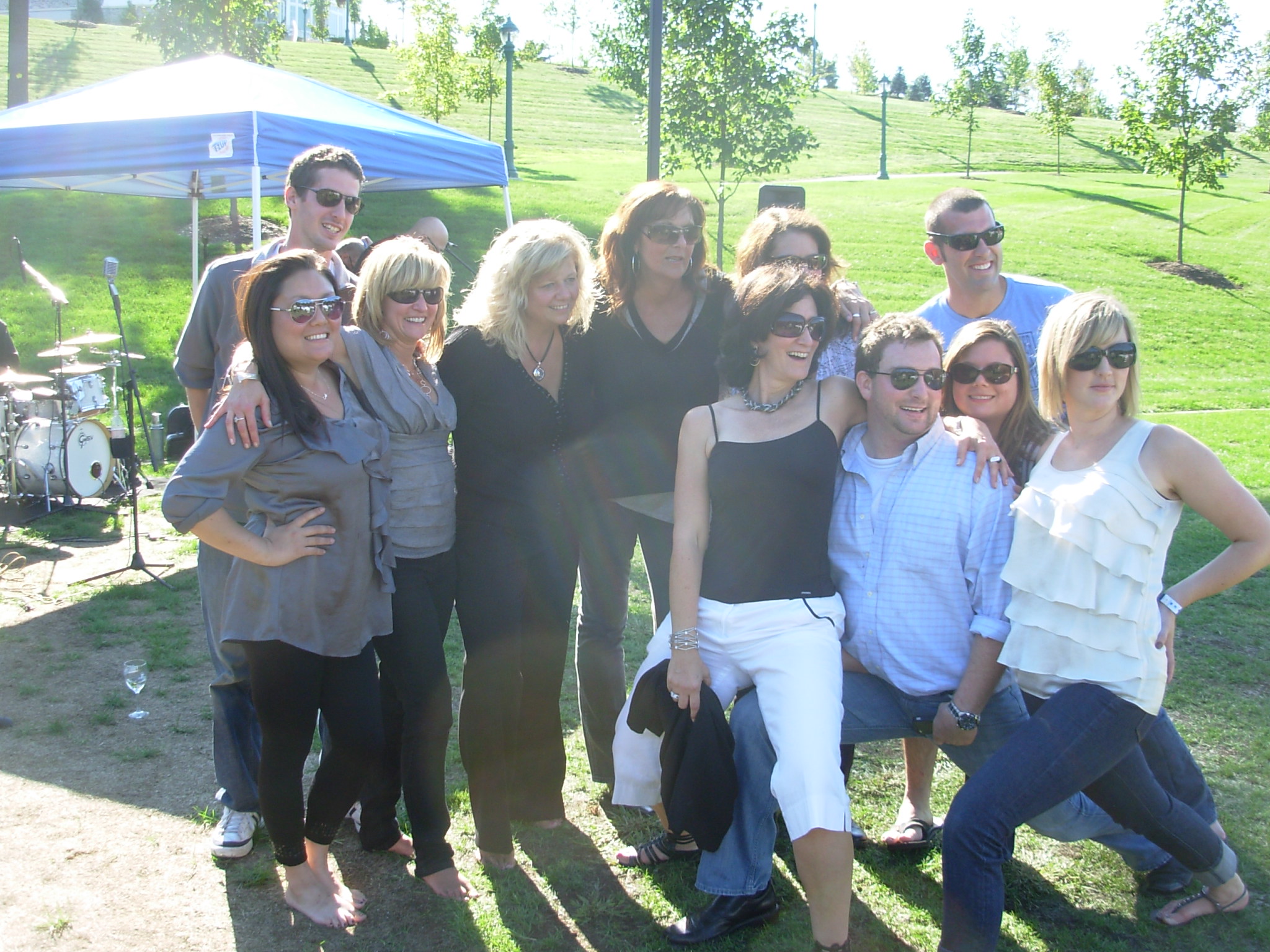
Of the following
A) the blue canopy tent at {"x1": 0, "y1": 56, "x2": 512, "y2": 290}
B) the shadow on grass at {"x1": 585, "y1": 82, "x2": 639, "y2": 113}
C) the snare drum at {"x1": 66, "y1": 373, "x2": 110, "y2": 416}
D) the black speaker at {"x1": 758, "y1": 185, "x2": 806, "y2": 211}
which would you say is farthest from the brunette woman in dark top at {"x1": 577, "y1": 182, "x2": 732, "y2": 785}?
the shadow on grass at {"x1": 585, "y1": 82, "x2": 639, "y2": 113}

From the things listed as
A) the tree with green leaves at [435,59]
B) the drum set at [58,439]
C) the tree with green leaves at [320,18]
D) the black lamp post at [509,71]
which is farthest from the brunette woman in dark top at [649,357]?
the tree with green leaves at [320,18]

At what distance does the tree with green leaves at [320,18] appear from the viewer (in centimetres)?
6525

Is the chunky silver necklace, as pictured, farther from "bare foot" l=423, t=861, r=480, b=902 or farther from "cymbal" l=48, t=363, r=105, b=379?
"cymbal" l=48, t=363, r=105, b=379

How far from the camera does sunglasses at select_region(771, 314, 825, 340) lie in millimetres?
3074

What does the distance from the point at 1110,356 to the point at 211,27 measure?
22.1m

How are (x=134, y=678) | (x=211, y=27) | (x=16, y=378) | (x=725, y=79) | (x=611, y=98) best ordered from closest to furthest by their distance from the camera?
(x=134, y=678)
(x=16, y=378)
(x=725, y=79)
(x=211, y=27)
(x=611, y=98)

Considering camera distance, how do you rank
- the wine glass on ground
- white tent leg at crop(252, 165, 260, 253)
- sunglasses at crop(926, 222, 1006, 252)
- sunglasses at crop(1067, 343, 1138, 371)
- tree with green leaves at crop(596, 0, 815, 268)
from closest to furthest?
sunglasses at crop(1067, 343, 1138, 371) → sunglasses at crop(926, 222, 1006, 252) → the wine glass on ground → white tent leg at crop(252, 165, 260, 253) → tree with green leaves at crop(596, 0, 815, 268)

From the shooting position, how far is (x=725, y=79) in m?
16.2

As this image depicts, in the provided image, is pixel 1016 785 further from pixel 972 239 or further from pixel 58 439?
pixel 58 439

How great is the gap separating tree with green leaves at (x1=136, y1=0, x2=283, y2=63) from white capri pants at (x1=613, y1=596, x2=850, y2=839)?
21.3 metres

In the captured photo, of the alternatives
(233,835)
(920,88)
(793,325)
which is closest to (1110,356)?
(793,325)

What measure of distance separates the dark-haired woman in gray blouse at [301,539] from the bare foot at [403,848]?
44 cm

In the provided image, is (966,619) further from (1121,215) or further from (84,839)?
(1121,215)

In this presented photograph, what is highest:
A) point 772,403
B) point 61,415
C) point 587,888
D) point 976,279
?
point 976,279
